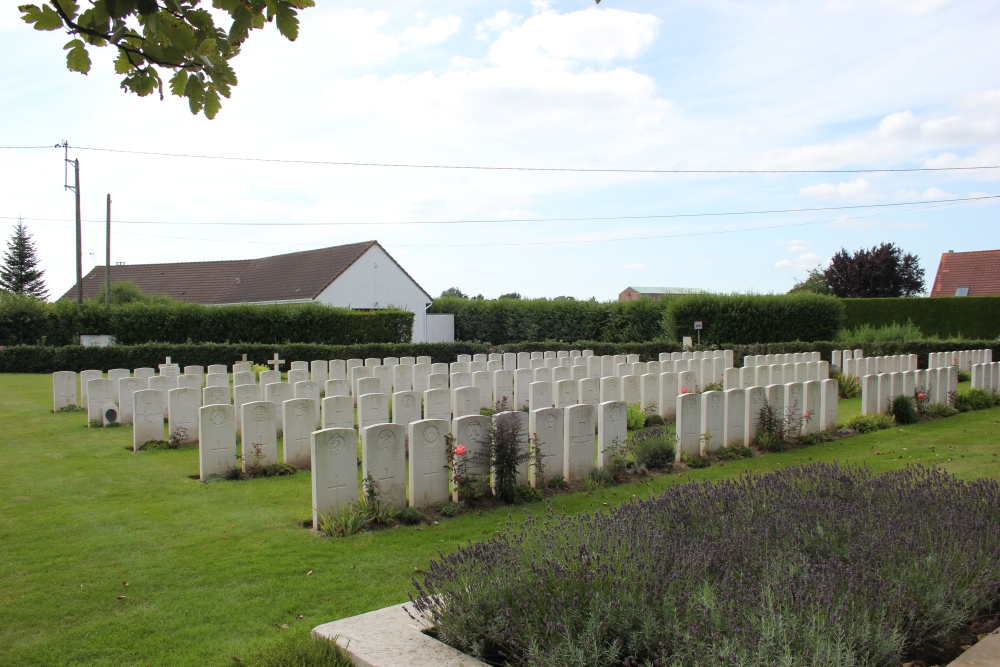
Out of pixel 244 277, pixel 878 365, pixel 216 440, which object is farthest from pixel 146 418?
pixel 244 277

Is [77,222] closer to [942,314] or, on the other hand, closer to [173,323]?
[173,323]

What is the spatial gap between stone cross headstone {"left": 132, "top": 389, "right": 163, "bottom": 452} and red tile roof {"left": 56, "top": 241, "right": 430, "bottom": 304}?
23.4 metres

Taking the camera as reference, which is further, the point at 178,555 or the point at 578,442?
the point at 578,442

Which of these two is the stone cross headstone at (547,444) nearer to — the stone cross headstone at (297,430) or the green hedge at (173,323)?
the stone cross headstone at (297,430)

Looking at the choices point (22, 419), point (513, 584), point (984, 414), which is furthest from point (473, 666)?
point (984, 414)

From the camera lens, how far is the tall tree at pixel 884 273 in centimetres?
4425

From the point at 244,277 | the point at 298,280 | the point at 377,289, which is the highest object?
the point at 244,277

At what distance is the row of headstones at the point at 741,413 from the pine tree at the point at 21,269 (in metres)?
58.0

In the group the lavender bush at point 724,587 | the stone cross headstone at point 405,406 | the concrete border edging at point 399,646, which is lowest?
the concrete border edging at point 399,646

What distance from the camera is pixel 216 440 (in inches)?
316

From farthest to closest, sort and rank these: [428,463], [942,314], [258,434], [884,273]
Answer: [884,273] → [942,314] → [258,434] → [428,463]

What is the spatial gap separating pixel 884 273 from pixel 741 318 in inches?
789

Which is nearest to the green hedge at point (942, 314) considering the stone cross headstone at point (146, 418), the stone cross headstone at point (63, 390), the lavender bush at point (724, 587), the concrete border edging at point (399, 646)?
the lavender bush at point (724, 587)

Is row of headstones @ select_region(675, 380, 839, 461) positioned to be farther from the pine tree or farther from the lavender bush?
the pine tree
